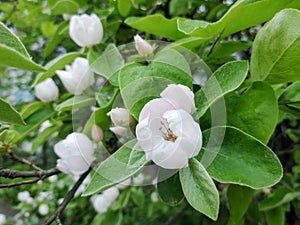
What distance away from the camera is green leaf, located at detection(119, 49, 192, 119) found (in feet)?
1.21

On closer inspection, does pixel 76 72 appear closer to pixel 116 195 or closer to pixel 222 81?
pixel 222 81

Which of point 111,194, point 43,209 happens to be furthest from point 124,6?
point 43,209

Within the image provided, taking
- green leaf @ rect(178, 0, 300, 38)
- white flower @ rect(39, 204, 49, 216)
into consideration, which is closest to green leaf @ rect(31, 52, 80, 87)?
green leaf @ rect(178, 0, 300, 38)

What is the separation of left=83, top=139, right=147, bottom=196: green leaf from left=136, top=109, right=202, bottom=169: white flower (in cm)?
2

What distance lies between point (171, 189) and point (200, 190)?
10 cm

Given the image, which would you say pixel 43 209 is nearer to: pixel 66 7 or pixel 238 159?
pixel 66 7

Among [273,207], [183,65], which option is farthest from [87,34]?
[273,207]

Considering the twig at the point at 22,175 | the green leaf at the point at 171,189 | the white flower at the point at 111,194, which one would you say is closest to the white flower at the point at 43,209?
the white flower at the point at 111,194

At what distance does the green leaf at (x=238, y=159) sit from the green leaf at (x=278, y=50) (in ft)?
0.30

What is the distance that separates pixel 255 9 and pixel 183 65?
94mm

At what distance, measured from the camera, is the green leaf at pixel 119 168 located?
348 mm

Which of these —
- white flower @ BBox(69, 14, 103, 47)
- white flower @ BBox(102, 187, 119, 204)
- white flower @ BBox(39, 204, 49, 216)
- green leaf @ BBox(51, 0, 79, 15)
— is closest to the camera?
white flower @ BBox(69, 14, 103, 47)

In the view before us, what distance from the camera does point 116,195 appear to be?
0.86 m

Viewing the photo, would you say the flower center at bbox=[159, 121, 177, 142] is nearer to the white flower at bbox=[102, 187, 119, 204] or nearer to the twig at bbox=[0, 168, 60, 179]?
the twig at bbox=[0, 168, 60, 179]
